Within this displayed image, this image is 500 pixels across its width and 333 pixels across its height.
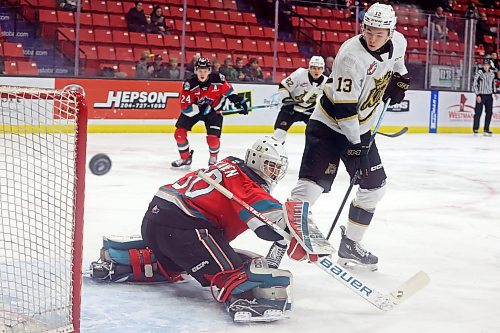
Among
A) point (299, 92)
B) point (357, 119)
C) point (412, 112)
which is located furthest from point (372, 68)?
point (412, 112)

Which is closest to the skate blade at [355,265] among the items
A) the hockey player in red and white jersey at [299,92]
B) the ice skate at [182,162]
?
the ice skate at [182,162]

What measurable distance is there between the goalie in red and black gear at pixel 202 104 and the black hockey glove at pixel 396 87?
325 centimetres

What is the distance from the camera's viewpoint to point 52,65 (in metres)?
8.82

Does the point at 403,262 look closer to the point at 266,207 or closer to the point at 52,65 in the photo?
→ the point at 266,207

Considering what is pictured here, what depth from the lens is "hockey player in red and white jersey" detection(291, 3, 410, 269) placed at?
3119mm

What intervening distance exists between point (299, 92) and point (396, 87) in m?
3.34

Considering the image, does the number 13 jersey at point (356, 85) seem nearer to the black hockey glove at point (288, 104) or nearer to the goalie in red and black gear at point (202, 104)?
the goalie in red and black gear at point (202, 104)

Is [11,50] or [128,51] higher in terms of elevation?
[128,51]

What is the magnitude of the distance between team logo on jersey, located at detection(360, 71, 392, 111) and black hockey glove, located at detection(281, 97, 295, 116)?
3499 mm

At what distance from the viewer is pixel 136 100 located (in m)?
9.42

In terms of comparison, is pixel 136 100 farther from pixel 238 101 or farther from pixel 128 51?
pixel 238 101

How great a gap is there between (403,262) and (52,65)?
6211 mm

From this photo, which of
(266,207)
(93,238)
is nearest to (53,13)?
(93,238)

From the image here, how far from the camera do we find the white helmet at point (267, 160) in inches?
104
